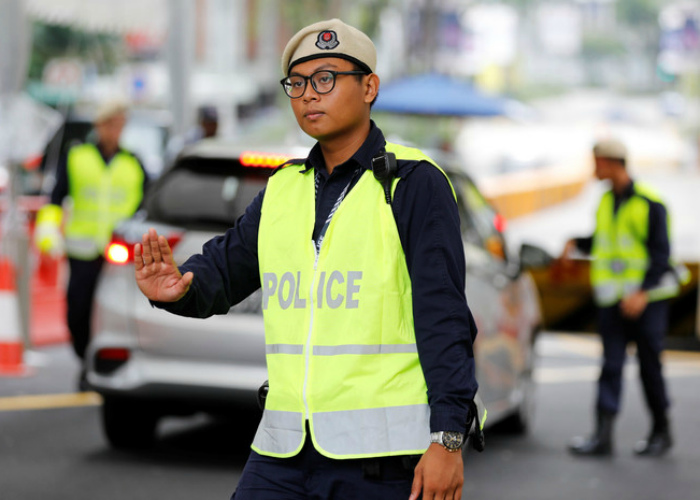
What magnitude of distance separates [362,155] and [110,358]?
4084 mm

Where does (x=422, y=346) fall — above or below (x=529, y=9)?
below

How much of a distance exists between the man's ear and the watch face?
0.86 m

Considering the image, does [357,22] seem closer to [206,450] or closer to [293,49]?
[206,450]

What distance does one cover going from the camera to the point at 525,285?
29.1 feet

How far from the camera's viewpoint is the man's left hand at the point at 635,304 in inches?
323

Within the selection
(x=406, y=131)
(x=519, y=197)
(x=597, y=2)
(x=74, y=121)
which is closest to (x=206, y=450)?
(x=74, y=121)

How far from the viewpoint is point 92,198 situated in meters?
9.78

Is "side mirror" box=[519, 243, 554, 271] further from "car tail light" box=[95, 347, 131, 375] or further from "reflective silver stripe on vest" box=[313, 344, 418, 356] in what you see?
"reflective silver stripe on vest" box=[313, 344, 418, 356]

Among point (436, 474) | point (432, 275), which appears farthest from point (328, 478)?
point (432, 275)

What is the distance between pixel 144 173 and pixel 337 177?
21.5 ft

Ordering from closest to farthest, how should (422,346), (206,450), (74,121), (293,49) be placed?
(422,346) → (293,49) → (206,450) → (74,121)

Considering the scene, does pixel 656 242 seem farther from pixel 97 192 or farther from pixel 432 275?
pixel 432 275

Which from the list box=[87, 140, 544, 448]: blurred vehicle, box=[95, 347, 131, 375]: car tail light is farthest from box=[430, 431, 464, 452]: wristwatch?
box=[95, 347, 131, 375]: car tail light

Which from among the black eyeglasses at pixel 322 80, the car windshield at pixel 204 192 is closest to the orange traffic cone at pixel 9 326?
the car windshield at pixel 204 192
